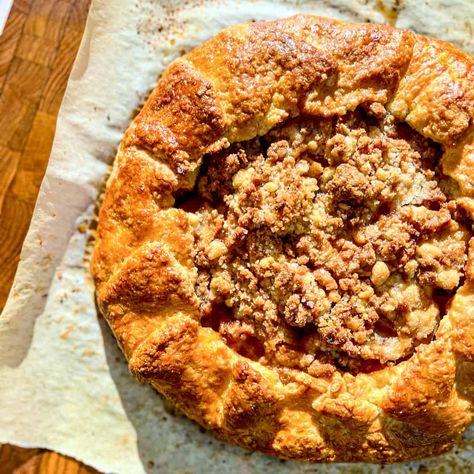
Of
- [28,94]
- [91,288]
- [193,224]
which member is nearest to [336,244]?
[193,224]

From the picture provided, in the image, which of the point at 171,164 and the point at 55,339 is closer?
the point at 171,164

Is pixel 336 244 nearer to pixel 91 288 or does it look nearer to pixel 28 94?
pixel 91 288

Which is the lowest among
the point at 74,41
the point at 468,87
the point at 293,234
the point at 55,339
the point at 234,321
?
the point at 55,339

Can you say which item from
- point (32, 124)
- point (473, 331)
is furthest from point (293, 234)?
point (32, 124)

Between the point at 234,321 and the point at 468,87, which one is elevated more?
the point at 468,87

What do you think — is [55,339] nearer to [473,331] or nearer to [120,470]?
[120,470]

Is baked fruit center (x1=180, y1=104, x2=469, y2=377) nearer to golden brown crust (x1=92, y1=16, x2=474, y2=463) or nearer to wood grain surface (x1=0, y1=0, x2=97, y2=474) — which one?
golden brown crust (x1=92, y1=16, x2=474, y2=463)

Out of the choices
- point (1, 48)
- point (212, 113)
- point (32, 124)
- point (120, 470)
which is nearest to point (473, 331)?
point (212, 113)
